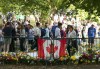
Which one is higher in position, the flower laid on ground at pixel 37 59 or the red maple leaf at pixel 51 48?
the red maple leaf at pixel 51 48

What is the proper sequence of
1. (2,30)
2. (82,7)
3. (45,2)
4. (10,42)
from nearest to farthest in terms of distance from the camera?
(82,7) → (10,42) → (2,30) → (45,2)

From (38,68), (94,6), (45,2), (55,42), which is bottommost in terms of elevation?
(38,68)

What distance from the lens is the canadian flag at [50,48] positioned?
14.1m

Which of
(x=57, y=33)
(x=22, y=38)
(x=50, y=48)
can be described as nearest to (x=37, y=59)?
(x=50, y=48)

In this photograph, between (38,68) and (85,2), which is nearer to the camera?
(85,2)

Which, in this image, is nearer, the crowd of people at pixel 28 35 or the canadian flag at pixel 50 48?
the canadian flag at pixel 50 48

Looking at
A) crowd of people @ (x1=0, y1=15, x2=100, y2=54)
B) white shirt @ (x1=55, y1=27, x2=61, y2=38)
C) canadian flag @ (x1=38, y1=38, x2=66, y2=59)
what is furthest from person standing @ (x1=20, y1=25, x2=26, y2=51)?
white shirt @ (x1=55, y1=27, x2=61, y2=38)

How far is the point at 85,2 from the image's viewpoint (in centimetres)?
1170

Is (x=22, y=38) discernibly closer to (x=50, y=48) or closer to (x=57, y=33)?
(x=50, y=48)

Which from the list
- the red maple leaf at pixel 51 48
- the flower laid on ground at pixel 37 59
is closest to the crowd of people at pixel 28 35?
the flower laid on ground at pixel 37 59

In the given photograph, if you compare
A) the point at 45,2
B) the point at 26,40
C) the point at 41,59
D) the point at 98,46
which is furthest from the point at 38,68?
the point at 45,2

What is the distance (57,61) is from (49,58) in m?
0.37

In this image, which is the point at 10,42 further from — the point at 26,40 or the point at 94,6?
the point at 94,6

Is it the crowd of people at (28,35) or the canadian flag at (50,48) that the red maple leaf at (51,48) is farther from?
the crowd of people at (28,35)
